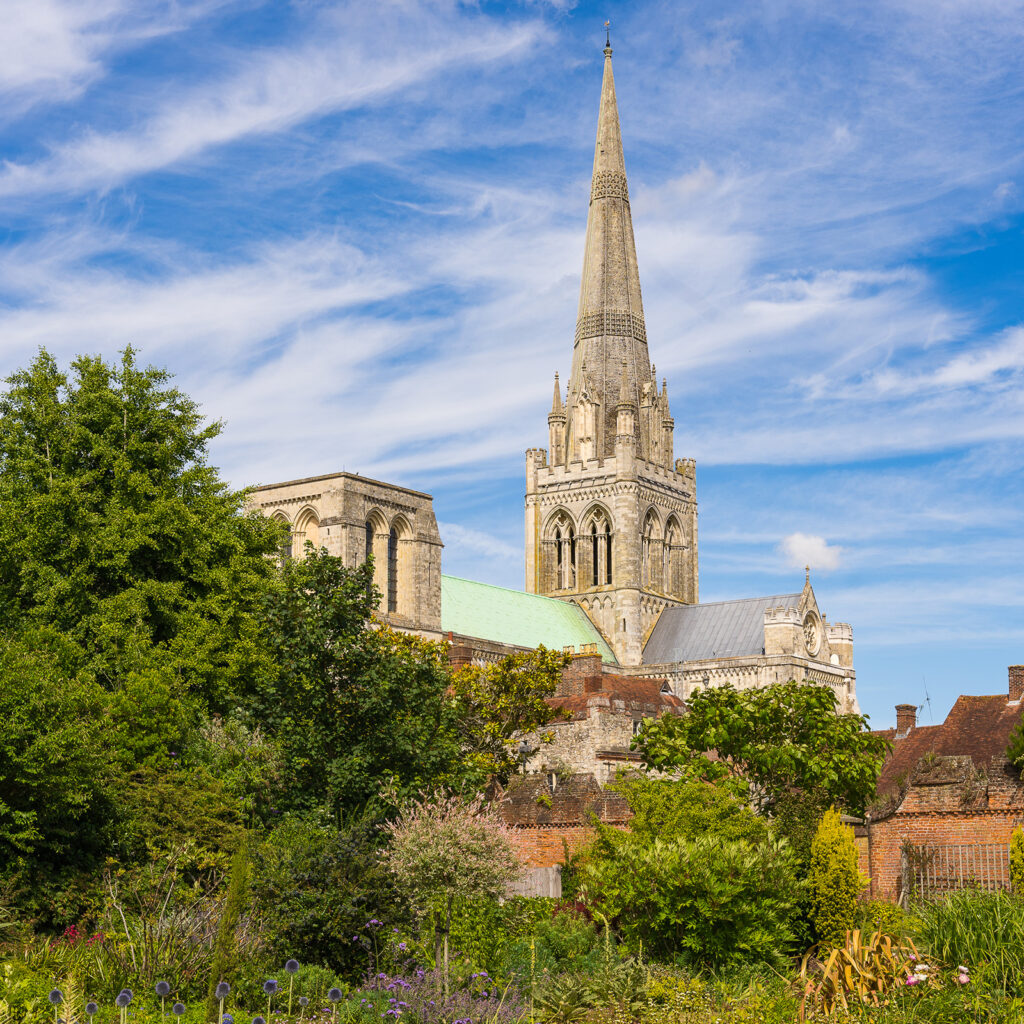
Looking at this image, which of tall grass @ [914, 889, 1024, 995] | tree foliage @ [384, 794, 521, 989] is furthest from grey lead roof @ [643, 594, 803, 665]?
tall grass @ [914, 889, 1024, 995]

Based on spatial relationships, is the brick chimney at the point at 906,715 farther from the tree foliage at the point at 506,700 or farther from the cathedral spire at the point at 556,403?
the cathedral spire at the point at 556,403

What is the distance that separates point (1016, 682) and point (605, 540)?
194 feet

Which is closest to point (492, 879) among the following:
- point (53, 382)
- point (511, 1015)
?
point (511, 1015)

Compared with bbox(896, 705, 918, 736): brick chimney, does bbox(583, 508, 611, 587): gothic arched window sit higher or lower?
higher

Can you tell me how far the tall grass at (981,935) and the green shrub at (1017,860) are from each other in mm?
2818

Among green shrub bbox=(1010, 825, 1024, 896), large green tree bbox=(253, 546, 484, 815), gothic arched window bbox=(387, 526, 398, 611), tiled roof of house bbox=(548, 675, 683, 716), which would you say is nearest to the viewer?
green shrub bbox=(1010, 825, 1024, 896)

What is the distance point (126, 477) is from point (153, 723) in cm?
947

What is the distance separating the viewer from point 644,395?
310 ft

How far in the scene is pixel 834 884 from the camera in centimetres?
2139

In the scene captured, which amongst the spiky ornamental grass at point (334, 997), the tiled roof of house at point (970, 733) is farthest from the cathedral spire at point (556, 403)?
the spiky ornamental grass at point (334, 997)

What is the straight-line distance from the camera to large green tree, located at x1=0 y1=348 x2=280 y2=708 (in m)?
32.5

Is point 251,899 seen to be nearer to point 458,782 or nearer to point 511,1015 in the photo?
point 511,1015

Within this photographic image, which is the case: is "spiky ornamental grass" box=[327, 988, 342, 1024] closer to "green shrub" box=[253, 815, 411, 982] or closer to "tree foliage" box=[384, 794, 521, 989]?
"green shrub" box=[253, 815, 411, 982]

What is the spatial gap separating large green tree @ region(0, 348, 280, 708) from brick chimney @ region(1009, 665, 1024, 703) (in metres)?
16.7
